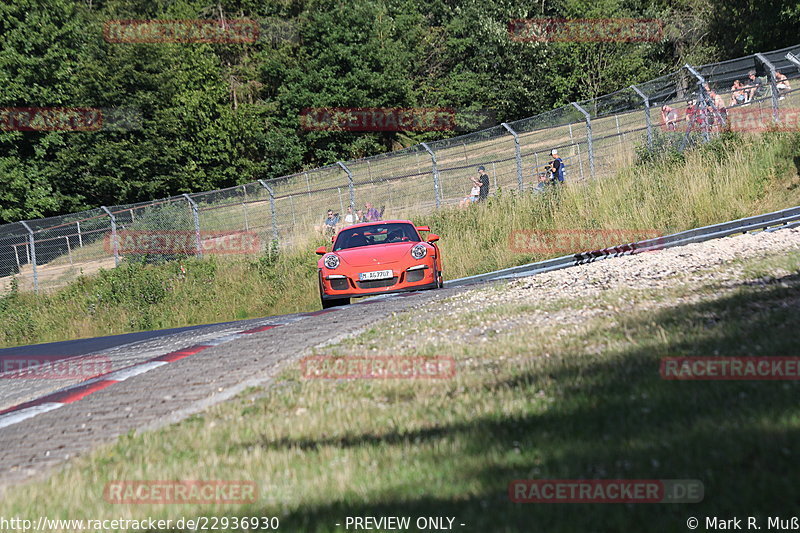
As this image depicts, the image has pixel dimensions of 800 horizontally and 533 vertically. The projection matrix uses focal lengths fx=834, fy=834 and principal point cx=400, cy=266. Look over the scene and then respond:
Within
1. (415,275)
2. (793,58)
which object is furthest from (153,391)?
(793,58)

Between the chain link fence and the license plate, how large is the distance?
8.61 meters

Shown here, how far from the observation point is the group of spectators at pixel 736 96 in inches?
787

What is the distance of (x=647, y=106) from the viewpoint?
68.2 ft

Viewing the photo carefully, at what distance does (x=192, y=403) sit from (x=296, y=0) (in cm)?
6237

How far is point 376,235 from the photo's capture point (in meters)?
15.2

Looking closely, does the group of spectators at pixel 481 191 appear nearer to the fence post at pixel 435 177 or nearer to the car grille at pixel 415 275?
the fence post at pixel 435 177

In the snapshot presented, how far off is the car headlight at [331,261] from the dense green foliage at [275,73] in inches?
1321

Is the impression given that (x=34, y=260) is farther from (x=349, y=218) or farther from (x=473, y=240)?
(x=473, y=240)

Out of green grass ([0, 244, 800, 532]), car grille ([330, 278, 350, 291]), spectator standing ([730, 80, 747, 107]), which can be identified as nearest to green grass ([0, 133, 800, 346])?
spectator standing ([730, 80, 747, 107])

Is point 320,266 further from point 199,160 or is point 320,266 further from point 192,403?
point 199,160

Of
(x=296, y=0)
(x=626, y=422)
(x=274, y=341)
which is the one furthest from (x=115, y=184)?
(x=626, y=422)

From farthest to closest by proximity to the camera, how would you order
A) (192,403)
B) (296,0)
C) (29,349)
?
(296,0) → (29,349) → (192,403)

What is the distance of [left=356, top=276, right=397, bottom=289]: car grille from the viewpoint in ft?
45.9

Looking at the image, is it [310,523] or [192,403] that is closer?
[310,523]
